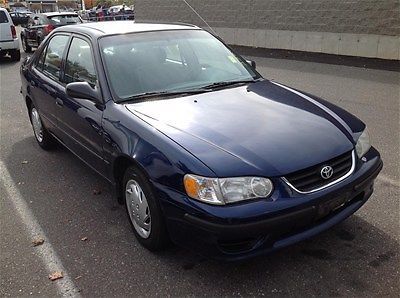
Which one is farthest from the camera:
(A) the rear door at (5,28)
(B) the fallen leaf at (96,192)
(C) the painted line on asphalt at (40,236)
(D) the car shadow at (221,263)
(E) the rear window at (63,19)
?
(E) the rear window at (63,19)

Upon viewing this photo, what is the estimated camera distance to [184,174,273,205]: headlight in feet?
8.72

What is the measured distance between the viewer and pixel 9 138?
641 cm

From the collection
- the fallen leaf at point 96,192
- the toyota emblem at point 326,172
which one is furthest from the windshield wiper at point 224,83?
the fallen leaf at point 96,192

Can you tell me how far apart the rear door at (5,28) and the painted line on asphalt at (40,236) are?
35.5 feet

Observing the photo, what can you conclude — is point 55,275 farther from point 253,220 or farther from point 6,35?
point 6,35

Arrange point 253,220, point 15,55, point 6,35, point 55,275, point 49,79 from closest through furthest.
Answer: point 253,220
point 55,275
point 49,79
point 6,35
point 15,55

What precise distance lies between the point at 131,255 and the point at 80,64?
78.3 inches

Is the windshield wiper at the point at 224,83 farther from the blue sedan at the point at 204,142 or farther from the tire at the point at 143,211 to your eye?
the tire at the point at 143,211

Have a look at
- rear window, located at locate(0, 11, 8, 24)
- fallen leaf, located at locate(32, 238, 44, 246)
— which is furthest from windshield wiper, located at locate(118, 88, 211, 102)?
rear window, located at locate(0, 11, 8, 24)

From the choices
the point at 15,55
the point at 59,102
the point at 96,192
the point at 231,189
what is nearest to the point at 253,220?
the point at 231,189

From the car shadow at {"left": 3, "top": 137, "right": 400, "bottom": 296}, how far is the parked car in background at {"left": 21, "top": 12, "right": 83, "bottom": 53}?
13626mm

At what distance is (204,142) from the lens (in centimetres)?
290

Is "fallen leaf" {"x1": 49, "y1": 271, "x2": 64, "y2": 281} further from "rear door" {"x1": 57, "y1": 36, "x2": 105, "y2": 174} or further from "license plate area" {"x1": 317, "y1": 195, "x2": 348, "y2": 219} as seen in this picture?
"license plate area" {"x1": 317, "y1": 195, "x2": 348, "y2": 219}

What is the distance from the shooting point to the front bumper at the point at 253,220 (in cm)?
261
